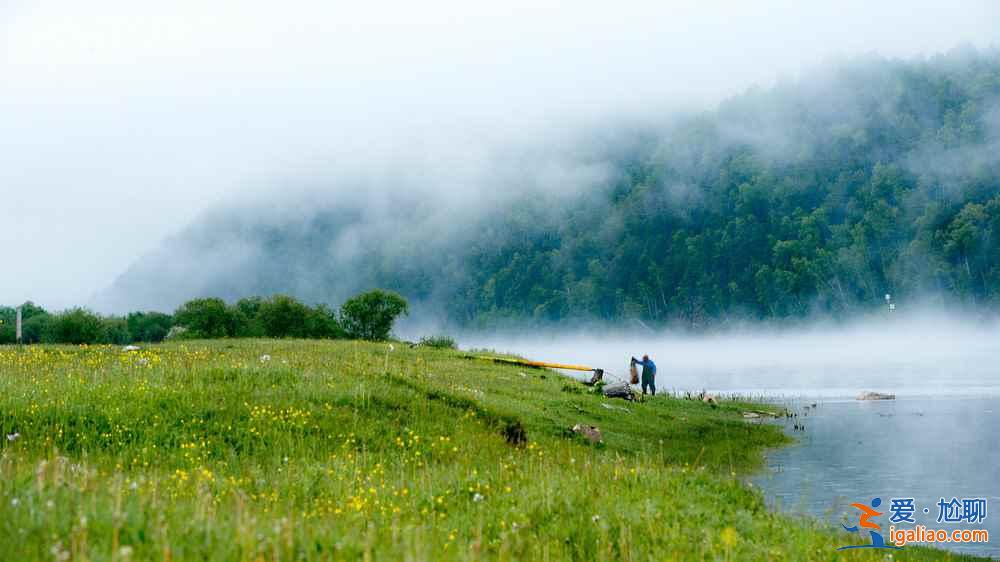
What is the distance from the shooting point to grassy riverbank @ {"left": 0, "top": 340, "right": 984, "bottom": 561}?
9250 mm

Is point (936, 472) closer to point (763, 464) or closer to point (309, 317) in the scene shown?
point (763, 464)

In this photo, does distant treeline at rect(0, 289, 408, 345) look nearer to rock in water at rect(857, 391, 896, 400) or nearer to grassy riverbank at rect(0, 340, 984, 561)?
rock in water at rect(857, 391, 896, 400)

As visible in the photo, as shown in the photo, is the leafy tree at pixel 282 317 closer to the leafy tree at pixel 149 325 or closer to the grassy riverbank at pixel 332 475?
the leafy tree at pixel 149 325

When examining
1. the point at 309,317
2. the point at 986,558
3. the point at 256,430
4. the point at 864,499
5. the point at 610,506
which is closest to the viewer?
the point at 610,506

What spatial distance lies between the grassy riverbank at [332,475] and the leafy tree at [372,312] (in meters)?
69.3

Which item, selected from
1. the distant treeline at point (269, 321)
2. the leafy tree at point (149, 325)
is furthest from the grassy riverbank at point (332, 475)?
the leafy tree at point (149, 325)

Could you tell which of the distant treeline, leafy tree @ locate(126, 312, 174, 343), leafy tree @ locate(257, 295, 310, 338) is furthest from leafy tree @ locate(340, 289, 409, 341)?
leafy tree @ locate(126, 312, 174, 343)

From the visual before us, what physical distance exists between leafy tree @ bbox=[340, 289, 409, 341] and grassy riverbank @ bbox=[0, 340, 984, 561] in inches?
2726

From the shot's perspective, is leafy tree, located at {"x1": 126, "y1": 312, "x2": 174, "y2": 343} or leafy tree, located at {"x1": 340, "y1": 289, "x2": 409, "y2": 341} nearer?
leafy tree, located at {"x1": 340, "y1": 289, "x2": 409, "y2": 341}

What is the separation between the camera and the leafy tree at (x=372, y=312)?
10956cm

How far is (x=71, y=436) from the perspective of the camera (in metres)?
22.2

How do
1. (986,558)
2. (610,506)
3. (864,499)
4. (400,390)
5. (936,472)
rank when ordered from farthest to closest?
(936,472) < (400,390) < (864,499) < (986,558) < (610,506)

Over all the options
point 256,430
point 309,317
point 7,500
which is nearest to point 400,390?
point 256,430

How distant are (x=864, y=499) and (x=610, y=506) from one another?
54.7 feet
